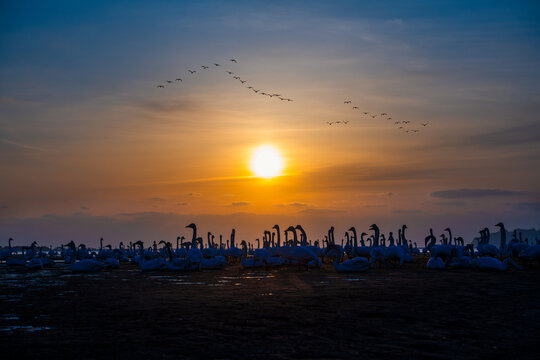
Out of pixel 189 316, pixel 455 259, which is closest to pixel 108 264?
pixel 455 259

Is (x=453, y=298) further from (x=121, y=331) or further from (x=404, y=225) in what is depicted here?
(x=404, y=225)

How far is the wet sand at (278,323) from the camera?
32.2 ft

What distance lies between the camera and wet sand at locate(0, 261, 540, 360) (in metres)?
9.80

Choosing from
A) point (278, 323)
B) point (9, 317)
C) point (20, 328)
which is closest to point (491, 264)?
point (278, 323)

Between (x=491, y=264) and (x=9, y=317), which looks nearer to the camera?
(x=9, y=317)

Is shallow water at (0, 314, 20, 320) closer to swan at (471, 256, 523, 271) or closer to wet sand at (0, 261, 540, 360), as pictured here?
wet sand at (0, 261, 540, 360)

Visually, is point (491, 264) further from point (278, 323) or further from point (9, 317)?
point (9, 317)

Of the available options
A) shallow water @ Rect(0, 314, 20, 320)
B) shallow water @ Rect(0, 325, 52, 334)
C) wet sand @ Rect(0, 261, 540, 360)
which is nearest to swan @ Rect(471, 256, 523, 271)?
wet sand @ Rect(0, 261, 540, 360)

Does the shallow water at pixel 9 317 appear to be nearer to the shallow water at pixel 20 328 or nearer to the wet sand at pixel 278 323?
the wet sand at pixel 278 323

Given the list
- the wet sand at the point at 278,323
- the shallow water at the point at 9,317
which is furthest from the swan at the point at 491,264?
the shallow water at the point at 9,317

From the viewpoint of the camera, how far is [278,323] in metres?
12.4

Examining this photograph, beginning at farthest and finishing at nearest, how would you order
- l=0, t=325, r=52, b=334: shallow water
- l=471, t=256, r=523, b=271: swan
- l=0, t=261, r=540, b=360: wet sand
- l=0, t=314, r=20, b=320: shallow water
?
l=471, t=256, r=523, b=271: swan → l=0, t=314, r=20, b=320: shallow water → l=0, t=325, r=52, b=334: shallow water → l=0, t=261, r=540, b=360: wet sand

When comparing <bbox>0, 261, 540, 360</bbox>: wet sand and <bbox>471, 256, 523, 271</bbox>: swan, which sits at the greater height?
<bbox>471, 256, 523, 271</bbox>: swan

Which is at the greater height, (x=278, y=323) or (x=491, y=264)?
(x=491, y=264)
